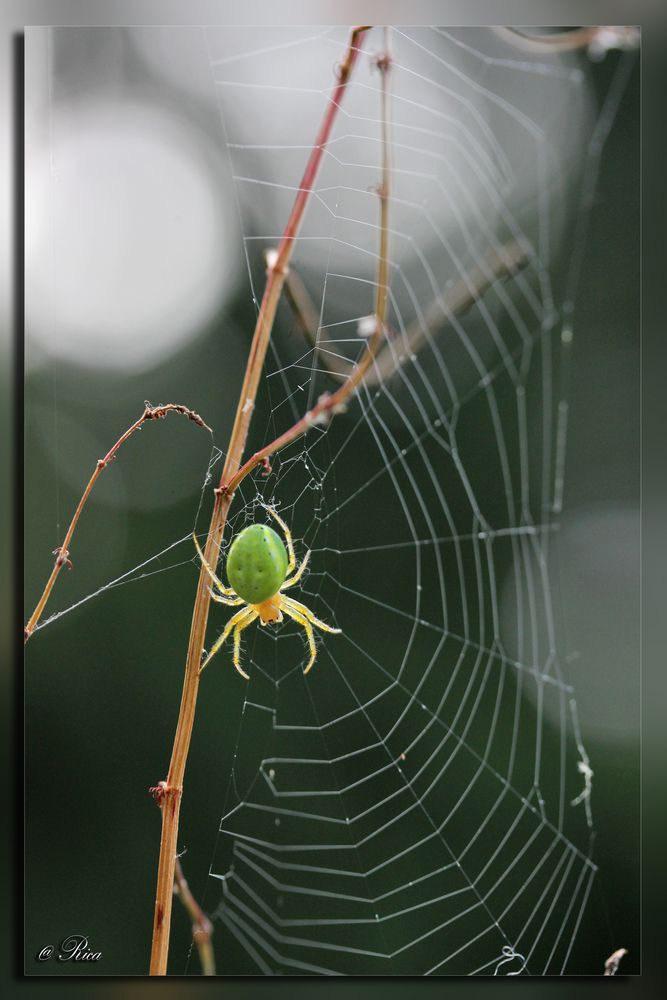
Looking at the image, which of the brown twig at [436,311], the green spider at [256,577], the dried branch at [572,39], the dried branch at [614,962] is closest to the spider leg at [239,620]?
the green spider at [256,577]

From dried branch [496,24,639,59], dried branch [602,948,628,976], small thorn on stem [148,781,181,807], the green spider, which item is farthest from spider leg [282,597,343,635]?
dried branch [496,24,639,59]

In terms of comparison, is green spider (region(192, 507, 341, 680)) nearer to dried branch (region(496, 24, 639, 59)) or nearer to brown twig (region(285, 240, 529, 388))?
brown twig (region(285, 240, 529, 388))

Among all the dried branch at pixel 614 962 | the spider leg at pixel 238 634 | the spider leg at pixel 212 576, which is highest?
the spider leg at pixel 212 576

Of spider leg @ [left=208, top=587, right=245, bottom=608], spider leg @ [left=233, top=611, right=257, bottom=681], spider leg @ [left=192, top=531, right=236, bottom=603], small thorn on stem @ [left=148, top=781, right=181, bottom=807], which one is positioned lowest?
small thorn on stem @ [left=148, top=781, right=181, bottom=807]

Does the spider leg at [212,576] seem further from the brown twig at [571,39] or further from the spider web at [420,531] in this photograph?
the brown twig at [571,39]

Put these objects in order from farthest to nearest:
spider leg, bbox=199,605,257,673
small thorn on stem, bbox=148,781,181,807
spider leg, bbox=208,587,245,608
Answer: spider leg, bbox=199,605,257,673, spider leg, bbox=208,587,245,608, small thorn on stem, bbox=148,781,181,807

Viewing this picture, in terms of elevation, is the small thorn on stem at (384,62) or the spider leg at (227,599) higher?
the small thorn on stem at (384,62)

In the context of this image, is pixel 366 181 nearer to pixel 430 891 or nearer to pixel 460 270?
pixel 460 270
